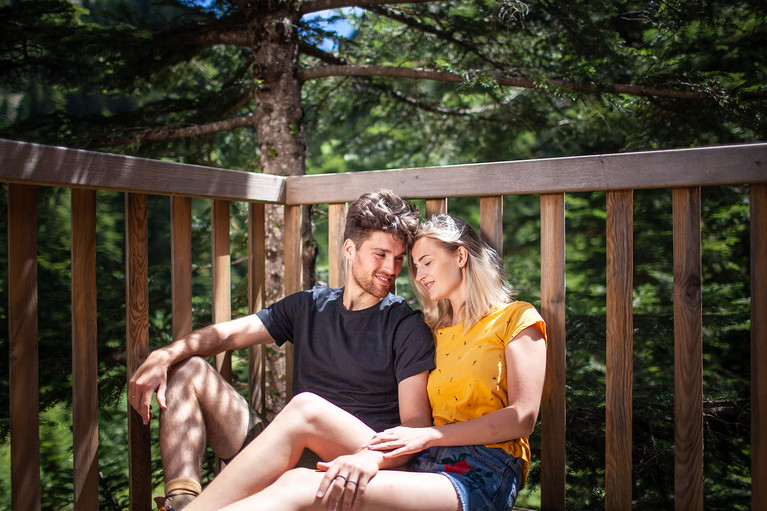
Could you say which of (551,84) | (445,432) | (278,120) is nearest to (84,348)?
(445,432)

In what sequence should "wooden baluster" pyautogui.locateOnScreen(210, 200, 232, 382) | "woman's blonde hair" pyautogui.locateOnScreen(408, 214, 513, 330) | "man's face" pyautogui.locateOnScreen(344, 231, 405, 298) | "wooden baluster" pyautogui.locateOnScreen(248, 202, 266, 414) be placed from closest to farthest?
"woman's blonde hair" pyautogui.locateOnScreen(408, 214, 513, 330) → "man's face" pyautogui.locateOnScreen(344, 231, 405, 298) → "wooden baluster" pyautogui.locateOnScreen(210, 200, 232, 382) → "wooden baluster" pyautogui.locateOnScreen(248, 202, 266, 414)

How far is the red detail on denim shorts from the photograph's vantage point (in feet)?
4.80

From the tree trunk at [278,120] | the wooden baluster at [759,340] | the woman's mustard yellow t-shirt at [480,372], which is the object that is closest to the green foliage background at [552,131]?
the tree trunk at [278,120]

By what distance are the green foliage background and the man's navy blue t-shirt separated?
90cm

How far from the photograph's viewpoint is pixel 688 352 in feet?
4.91

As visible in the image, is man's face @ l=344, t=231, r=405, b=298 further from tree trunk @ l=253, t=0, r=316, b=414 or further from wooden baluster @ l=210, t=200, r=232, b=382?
tree trunk @ l=253, t=0, r=316, b=414

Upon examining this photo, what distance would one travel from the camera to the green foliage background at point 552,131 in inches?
98.0

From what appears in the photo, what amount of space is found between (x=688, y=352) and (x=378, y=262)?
98 cm

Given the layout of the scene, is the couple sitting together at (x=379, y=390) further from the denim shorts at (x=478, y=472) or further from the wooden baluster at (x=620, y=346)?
the wooden baluster at (x=620, y=346)

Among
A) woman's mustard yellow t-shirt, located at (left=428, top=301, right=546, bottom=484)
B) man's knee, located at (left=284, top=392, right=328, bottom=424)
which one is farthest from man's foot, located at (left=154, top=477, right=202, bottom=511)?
woman's mustard yellow t-shirt, located at (left=428, top=301, right=546, bottom=484)

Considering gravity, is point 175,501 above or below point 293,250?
below

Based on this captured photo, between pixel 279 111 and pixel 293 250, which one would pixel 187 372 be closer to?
pixel 293 250

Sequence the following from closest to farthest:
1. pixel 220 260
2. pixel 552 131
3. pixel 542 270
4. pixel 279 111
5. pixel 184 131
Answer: pixel 542 270, pixel 220 260, pixel 279 111, pixel 184 131, pixel 552 131

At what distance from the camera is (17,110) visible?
5004mm
